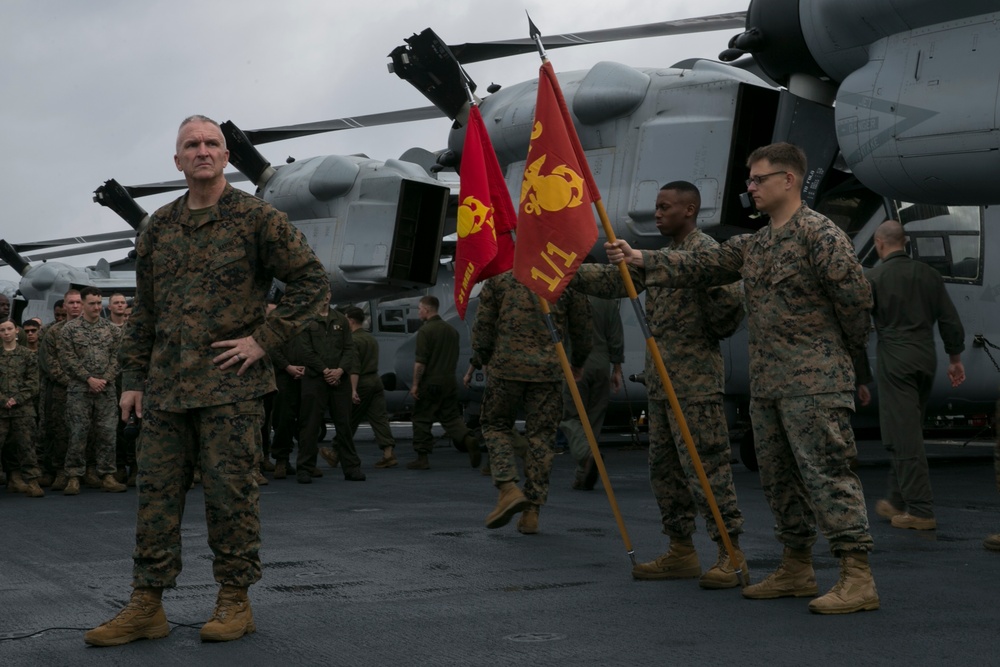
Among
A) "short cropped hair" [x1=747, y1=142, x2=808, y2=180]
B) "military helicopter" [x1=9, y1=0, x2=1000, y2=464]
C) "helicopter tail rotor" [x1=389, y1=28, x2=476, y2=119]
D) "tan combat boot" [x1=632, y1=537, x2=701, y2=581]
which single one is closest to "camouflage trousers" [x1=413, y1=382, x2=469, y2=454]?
"military helicopter" [x1=9, y1=0, x2=1000, y2=464]

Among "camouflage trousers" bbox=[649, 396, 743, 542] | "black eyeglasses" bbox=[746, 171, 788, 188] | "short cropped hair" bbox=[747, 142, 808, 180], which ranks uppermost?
"short cropped hair" bbox=[747, 142, 808, 180]

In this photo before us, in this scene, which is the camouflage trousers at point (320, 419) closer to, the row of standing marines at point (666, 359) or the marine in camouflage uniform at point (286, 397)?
the marine in camouflage uniform at point (286, 397)

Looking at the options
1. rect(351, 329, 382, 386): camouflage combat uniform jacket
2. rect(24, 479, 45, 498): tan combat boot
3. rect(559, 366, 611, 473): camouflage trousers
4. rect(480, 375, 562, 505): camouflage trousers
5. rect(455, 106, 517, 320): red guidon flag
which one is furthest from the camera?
rect(351, 329, 382, 386): camouflage combat uniform jacket

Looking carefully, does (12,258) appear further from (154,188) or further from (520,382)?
(520,382)

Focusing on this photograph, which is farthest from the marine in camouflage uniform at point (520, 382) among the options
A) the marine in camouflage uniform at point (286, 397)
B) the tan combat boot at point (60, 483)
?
the tan combat boot at point (60, 483)

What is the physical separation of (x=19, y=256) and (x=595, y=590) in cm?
3316

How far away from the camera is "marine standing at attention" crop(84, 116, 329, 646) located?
4184mm

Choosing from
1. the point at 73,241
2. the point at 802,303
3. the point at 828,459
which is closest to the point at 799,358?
the point at 802,303

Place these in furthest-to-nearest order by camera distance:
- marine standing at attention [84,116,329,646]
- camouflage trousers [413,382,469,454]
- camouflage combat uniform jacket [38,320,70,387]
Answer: camouflage trousers [413,382,469,454] < camouflage combat uniform jacket [38,320,70,387] < marine standing at attention [84,116,329,646]

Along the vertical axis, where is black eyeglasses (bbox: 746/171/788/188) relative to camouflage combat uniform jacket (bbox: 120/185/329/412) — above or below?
above

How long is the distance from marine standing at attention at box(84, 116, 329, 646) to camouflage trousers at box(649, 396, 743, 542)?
5.76ft

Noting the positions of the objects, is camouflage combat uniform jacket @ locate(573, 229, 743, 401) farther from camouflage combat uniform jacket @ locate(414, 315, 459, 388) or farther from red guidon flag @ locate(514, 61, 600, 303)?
camouflage combat uniform jacket @ locate(414, 315, 459, 388)

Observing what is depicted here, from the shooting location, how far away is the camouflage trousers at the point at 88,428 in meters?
10.4

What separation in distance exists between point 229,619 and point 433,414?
831 cm
